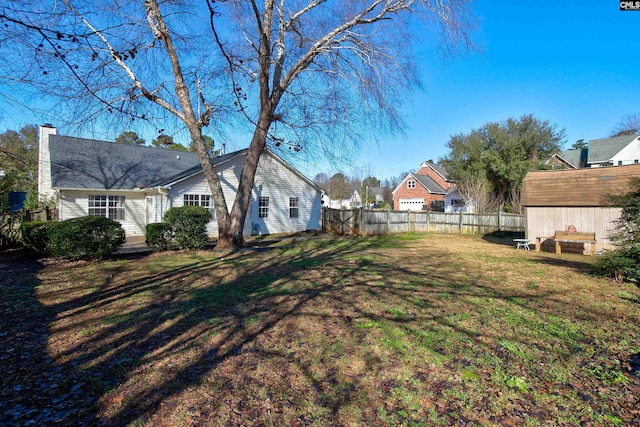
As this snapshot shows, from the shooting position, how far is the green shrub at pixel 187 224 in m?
11.2

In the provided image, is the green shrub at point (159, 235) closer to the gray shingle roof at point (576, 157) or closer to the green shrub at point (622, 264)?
the green shrub at point (622, 264)

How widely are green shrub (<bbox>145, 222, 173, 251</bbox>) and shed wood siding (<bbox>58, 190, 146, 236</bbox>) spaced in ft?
15.9

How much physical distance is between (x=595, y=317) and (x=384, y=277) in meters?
3.54

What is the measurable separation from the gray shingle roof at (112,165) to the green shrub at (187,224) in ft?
15.5

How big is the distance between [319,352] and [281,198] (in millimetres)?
16032

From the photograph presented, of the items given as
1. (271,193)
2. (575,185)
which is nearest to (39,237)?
(271,193)

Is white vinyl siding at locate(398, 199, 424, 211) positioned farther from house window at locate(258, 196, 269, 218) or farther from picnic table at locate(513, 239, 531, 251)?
picnic table at locate(513, 239, 531, 251)

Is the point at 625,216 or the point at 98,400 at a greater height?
the point at 625,216

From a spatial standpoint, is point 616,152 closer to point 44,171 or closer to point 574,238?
point 574,238

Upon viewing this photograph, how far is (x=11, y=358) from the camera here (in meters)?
3.56

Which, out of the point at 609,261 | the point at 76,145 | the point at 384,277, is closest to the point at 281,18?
the point at 384,277

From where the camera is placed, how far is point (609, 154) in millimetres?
30688

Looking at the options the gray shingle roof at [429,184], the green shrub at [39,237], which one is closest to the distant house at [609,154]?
the gray shingle roof at [429,184]

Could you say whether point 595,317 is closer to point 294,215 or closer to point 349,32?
point 349,32
